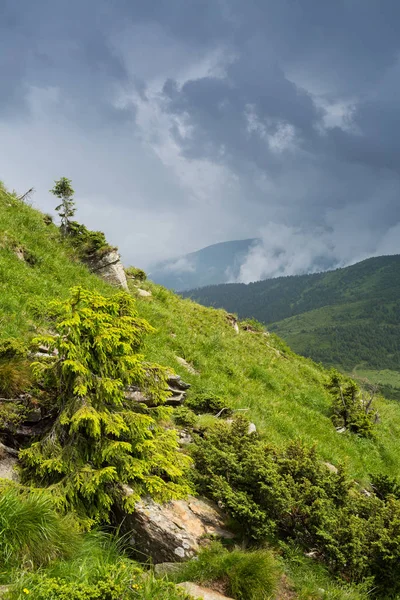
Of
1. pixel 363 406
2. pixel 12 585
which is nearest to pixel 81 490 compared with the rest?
pixel 12 585

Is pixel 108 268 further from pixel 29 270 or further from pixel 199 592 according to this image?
pixel 199 592

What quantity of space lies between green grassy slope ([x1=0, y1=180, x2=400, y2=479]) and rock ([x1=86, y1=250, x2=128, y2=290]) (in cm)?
148

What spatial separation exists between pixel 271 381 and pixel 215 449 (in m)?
10.6

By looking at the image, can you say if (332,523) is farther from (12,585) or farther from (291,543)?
(12,585)

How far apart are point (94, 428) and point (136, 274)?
20612mm

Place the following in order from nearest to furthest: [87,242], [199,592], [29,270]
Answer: [199,592]
[29,270]
[87,242]

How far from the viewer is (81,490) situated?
5.95m

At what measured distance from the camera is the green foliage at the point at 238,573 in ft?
19.0

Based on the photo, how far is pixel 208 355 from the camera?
A: 57.3ft

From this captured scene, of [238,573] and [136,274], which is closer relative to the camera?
[238,573]

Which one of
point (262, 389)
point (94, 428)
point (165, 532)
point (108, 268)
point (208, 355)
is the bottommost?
point (165, 532)

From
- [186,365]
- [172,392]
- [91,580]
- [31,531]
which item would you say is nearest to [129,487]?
[91,580]

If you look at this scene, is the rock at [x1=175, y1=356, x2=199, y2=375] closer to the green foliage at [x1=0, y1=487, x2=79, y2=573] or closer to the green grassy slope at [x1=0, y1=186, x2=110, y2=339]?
the green grassy slope at [x1=0, y1=186, x2=110, y2=339]

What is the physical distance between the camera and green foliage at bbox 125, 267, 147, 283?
25.7 m
